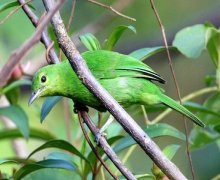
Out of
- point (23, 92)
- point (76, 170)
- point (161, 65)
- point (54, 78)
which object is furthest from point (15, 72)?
point (161, 65)

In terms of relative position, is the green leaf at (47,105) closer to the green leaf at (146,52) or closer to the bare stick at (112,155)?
the bare stick at (112,155)

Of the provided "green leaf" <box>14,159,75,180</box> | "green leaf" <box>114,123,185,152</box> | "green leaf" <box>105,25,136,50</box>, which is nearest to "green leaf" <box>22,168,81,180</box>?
"green leaf" <box>14,159,75,180</box>

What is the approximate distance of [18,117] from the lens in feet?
9.52

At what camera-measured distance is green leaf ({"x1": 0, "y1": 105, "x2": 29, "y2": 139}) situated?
2.86m

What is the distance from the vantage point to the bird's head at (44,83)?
279cm

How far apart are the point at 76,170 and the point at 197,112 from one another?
0.94m

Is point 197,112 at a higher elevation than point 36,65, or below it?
below

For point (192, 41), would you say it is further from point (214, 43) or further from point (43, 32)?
point (43, 32)

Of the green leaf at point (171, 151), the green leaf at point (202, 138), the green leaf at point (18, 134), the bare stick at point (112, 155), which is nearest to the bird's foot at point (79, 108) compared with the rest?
the bare stick at point (112, 155)

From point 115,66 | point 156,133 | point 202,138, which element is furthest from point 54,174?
point 202,138

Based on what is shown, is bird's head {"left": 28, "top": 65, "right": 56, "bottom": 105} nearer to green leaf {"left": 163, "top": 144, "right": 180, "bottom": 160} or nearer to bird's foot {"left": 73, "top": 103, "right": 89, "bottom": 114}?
bird's foot {"left": 73, "top": 103, "right": 89, "bottom": 114}

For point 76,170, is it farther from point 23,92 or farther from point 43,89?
point 23,92

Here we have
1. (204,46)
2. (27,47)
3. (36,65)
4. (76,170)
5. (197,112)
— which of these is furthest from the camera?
(36,65)

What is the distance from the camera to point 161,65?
18.8 feet
